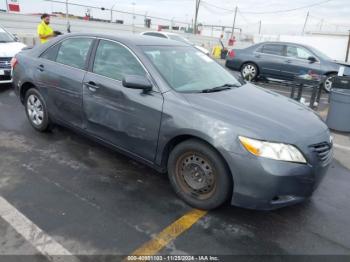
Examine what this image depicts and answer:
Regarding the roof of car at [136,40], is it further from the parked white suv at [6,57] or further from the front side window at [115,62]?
the parked white suv at [6,57]

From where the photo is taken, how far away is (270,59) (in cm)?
1115

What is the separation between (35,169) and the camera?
381 centimetres

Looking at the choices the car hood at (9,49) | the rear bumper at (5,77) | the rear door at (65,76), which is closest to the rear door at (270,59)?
the car hood at (9,49)

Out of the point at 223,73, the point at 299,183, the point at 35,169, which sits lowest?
the point at 35,169

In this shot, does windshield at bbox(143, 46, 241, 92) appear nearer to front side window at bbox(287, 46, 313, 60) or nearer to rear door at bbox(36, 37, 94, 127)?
rear door at bbox(36, 37, 94, 127)

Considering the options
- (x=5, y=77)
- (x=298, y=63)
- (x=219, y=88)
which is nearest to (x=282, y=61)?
(x=298, y=63)

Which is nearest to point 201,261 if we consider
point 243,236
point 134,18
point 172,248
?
point 172,248

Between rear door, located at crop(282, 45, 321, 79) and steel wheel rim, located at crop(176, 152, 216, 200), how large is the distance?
858 cm

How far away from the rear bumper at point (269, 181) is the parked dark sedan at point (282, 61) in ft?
26.9

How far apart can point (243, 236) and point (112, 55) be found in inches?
97.6

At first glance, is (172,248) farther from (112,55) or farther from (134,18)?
(134,18)

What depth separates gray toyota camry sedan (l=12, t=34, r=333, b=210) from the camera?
2805 mm

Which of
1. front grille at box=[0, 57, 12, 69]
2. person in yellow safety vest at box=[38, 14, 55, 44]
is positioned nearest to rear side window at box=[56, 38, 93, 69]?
front grille at box=[0, 57, 12, 69]

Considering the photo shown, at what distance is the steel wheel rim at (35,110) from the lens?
477 centimetres
